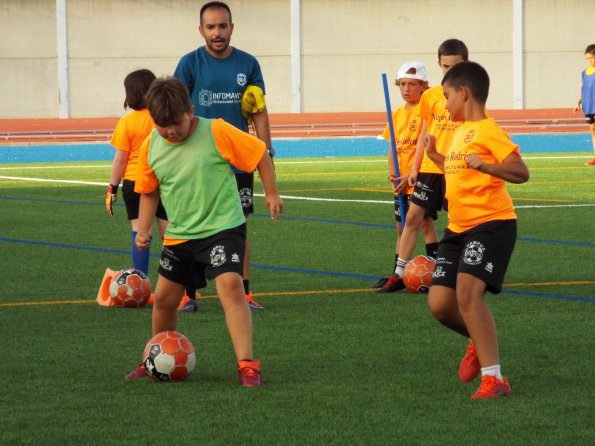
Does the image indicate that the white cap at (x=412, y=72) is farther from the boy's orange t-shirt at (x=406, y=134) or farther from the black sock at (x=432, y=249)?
the black sock at (x=432, y=249)

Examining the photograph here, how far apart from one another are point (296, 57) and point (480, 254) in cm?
3961

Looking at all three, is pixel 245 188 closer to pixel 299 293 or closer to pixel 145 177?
pixel 299 293

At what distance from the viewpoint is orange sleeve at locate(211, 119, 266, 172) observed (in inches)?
261

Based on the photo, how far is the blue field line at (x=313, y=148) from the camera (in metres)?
32.0

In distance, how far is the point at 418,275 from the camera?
9.64 meters

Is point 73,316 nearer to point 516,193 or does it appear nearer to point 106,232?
point 106,232

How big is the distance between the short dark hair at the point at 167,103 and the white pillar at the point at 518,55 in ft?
132

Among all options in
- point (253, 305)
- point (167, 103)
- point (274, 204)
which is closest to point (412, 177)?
point (253, 305)

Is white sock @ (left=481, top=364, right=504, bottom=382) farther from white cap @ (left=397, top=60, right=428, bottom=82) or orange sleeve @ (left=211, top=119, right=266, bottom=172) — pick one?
white cap @ (left=397, top=60, right=428, bottom=82)

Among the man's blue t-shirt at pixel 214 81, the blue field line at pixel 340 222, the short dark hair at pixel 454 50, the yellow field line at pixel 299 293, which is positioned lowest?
the yellow field line at pixel 299 293

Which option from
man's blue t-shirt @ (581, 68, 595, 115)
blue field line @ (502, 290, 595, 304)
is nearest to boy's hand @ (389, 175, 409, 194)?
blue field line @ (502, 290, 595, 304)

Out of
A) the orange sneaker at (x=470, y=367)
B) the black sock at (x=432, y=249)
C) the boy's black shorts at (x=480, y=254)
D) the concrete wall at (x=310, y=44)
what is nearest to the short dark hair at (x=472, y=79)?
the boy's black shorts at (x=480, y=254)

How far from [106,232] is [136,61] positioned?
31543mm

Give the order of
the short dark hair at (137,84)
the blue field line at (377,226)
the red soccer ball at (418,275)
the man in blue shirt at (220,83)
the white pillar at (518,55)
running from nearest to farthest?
the man in blue shirt at (220,83) < the short dark hair at (137,84) < the red soccer ball at (418,275) < the blue field line at (377,226) < the white pillar at (518,55)
